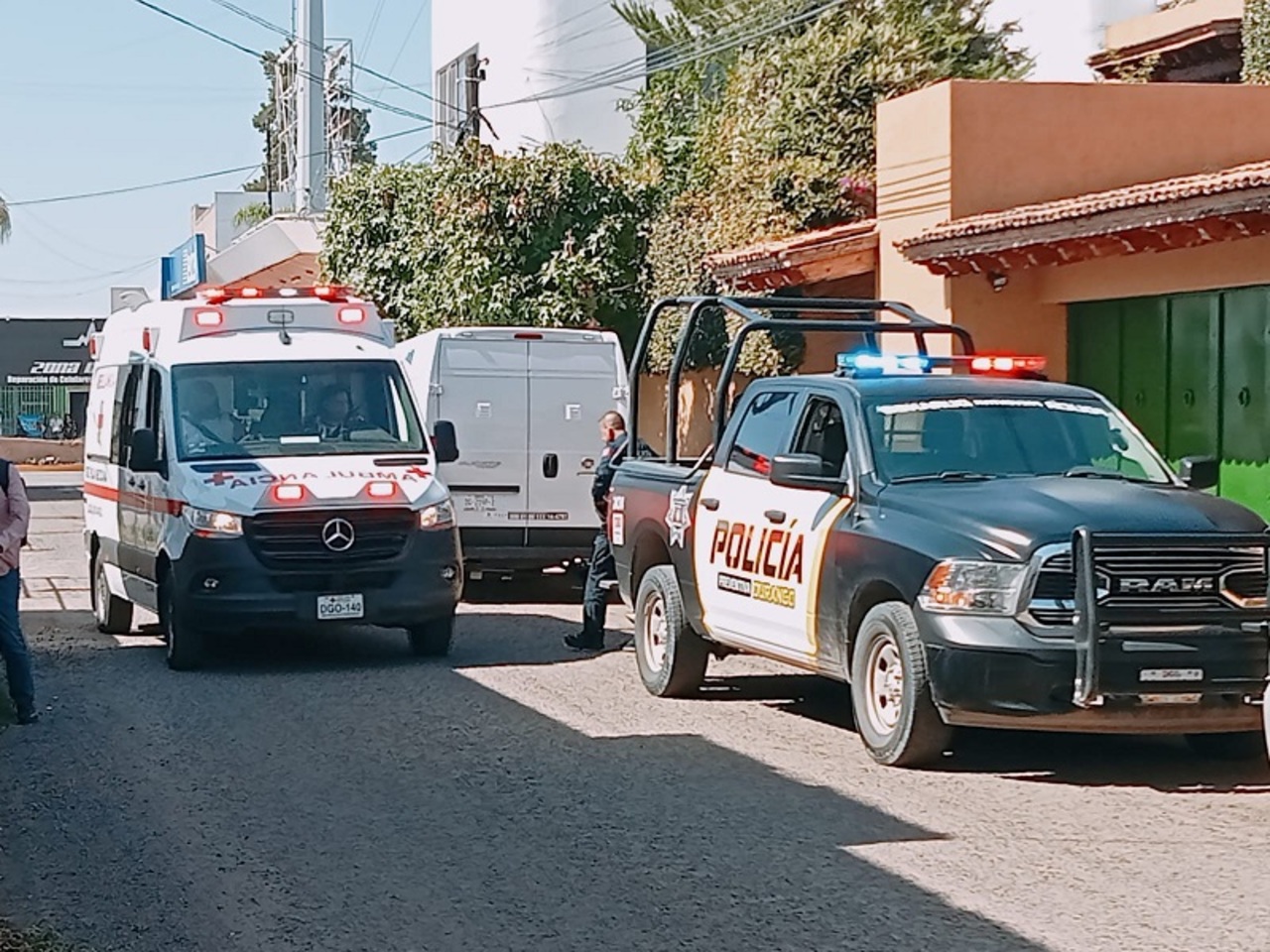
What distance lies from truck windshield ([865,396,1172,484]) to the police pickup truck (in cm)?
1

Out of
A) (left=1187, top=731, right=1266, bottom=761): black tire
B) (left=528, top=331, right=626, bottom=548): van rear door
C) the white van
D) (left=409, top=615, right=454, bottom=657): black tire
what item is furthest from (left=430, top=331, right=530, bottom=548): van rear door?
(left=1187, top=731, right=1266, bottom=761): black tire

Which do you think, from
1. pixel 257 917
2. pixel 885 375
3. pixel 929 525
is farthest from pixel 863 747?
pixel 257 917

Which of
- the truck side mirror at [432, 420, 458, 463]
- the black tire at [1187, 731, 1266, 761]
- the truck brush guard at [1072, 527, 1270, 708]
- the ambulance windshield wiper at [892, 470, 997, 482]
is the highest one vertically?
the truck side mirror at [432, 420, 458, 463]

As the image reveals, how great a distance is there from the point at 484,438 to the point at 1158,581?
975 cm

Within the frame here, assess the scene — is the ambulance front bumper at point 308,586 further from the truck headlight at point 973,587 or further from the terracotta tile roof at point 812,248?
the terracotta tile roof at point 812,248

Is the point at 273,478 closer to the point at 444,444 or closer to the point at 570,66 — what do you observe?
the point at 444,444

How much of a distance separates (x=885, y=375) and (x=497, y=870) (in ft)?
15.6

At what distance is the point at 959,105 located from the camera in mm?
18969

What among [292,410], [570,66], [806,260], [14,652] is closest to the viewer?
[14,652]

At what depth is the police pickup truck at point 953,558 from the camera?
31.6 ft

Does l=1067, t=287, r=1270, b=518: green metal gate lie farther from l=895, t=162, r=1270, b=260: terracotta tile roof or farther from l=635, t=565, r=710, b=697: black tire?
l=635, t=565, r=710, b=697: black tire

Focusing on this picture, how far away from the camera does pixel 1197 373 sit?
16766 mm

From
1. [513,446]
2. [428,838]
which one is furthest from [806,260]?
[428,838]

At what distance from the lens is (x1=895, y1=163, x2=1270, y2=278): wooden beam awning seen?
1417cm
